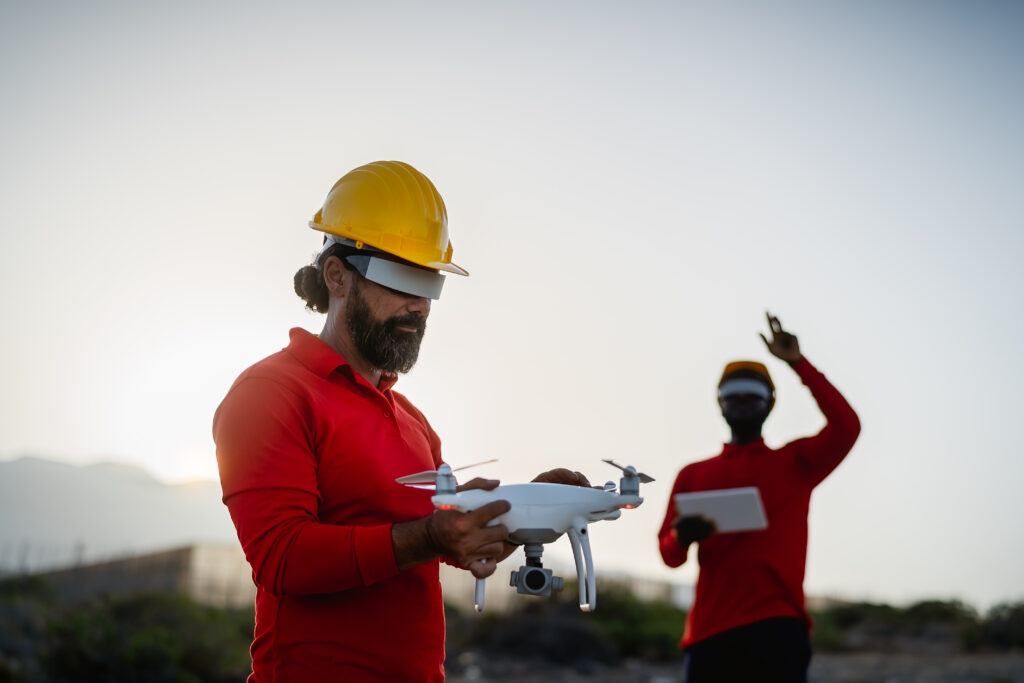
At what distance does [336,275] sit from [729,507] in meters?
2.31

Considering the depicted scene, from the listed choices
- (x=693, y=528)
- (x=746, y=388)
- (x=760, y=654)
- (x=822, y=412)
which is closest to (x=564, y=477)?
(x=693, y=528)

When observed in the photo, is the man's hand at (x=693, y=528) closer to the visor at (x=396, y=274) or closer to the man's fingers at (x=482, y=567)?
the visor at (x=396, y=274)

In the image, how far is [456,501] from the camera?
217 cm

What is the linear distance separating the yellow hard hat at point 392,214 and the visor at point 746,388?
2.95m

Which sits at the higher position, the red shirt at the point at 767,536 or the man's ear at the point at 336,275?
the man's ear at the point at 336,275

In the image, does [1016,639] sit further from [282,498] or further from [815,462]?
[282,498]

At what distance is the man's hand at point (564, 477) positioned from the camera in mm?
2648

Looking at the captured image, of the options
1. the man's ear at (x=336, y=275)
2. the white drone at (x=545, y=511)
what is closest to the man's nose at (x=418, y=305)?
the man's ear at (x=336, y=275)

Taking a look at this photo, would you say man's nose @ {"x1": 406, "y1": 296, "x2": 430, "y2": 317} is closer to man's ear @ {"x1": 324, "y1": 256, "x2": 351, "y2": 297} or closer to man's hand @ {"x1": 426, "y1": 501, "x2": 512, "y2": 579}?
man's ear @ {"x1": 324, "y1": 256, "x2": 351, "y2": 297}

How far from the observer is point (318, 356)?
106 inches

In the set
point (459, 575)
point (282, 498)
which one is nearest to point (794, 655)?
point (282, 498)

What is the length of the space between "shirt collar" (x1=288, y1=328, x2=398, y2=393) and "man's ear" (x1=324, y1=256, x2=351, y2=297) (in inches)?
6.2

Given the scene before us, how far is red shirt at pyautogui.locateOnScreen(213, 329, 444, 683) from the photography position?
2209 mm

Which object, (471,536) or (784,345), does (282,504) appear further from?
(784,345)
